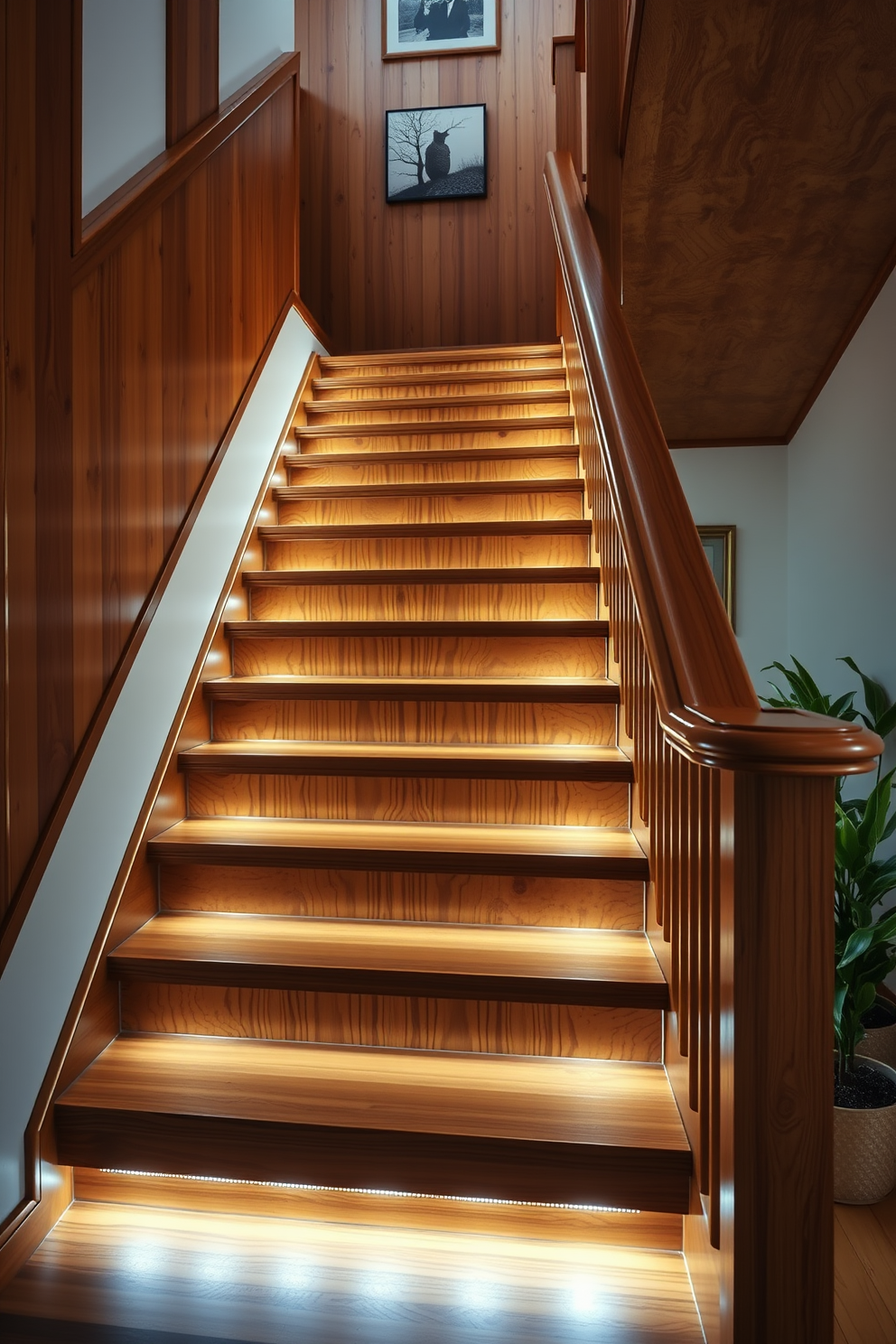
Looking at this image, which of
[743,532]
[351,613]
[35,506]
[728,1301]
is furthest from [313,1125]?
[743,532]

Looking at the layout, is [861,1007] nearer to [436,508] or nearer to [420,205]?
[436,508]

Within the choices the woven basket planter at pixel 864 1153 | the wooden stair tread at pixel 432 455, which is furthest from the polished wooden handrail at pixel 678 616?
the woven basket planter at pixel 864 1153

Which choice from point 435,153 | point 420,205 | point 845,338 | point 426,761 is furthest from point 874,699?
point 435,153

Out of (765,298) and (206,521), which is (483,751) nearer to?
(206,521)

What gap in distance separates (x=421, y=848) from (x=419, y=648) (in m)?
0.70

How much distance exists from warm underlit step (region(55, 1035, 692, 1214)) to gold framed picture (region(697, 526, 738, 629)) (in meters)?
3.41

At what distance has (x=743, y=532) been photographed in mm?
4520

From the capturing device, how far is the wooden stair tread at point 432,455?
109 inches

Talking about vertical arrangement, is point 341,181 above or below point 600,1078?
above

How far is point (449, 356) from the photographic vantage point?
11.8 ft

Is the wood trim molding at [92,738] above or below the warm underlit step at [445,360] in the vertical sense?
below

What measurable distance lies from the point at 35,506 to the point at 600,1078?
136 cm

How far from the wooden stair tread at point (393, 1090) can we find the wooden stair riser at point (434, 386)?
240cm

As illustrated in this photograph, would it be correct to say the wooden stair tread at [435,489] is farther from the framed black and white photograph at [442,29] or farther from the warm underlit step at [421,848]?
the framed black and white photograph at [442,29]
